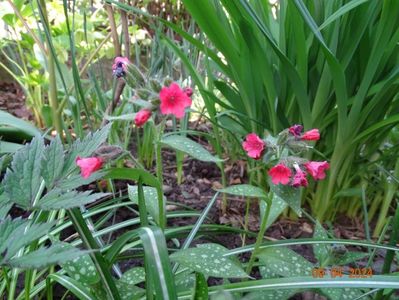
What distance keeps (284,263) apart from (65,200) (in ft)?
1.25

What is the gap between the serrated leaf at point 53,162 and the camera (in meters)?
0.49

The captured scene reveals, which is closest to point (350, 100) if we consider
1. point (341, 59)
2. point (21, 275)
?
point (341, 59)

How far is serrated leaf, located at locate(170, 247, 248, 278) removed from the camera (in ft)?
1.85

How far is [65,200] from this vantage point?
0.45 meters

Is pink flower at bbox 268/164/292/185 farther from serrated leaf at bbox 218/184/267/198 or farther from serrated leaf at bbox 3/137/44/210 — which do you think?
serrated leaf at bbox 3/137/44/210

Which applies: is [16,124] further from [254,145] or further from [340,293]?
[340,293]

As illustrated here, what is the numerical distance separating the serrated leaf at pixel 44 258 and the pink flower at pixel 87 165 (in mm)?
132

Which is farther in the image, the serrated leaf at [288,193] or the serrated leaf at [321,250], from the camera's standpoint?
the serrated leaf at [321,250]

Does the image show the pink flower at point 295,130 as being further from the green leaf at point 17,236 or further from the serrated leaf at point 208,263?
the green leaf at point 17,236

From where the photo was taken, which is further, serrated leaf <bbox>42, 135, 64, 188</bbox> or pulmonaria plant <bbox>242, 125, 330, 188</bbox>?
pulmonaria plant <bbox>242, 125, 330, 188</bbox>

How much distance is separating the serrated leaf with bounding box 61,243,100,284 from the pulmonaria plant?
0.98ft

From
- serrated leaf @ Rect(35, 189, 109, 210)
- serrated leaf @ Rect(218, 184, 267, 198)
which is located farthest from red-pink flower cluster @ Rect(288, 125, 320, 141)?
serrated leaf @ Rect(35, 189, 109, 210)

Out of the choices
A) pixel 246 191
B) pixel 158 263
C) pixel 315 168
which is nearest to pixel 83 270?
pixel 158 263

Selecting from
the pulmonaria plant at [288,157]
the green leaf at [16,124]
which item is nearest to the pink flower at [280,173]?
the pulmonaria plant at [288,157]
